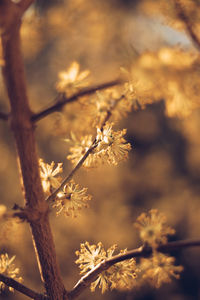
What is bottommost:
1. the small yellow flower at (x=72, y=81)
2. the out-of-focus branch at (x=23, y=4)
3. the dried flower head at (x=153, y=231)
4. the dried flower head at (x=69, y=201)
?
the dried flower head at (x=153, y=231)

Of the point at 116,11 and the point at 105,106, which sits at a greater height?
the point at 116,11

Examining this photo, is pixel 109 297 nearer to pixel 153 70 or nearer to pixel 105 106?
pixel 105 106

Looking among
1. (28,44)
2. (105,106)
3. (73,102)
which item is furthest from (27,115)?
(28,44)

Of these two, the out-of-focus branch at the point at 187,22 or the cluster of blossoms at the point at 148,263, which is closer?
the cluster of blossoms at the point at 148,263

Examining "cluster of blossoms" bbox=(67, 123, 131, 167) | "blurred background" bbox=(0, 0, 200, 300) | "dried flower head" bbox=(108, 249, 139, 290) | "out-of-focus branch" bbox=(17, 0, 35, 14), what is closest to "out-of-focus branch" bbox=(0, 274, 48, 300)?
"dried flower head" bbox=(108, 249, 139, 290)

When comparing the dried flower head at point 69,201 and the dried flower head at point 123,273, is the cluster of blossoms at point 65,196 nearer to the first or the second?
the dried flower head at point 69,201

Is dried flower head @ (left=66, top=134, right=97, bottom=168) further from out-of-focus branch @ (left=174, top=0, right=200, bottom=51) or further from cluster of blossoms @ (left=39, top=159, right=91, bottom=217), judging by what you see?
out-of-focus branch @ (left=174, top=0, right=200, bottom=51)

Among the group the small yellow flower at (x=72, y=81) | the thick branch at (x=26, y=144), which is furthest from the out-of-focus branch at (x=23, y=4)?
the small yellow flower at (x=72, y=81)
